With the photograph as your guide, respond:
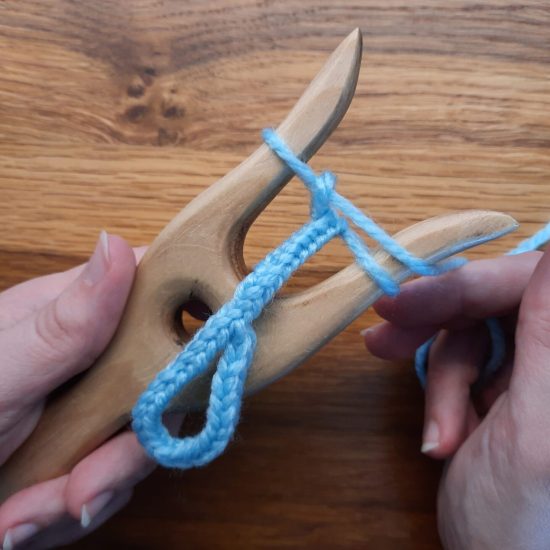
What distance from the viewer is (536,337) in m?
0.40

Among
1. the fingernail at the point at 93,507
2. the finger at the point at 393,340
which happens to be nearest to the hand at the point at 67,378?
the fingernail at the point at 93,507

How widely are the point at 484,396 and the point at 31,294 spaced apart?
0.44m

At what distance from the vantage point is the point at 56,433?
45 centimetres

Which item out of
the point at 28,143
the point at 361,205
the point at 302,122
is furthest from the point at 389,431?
the point at 28,143

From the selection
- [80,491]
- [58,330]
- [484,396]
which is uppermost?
[58,330]

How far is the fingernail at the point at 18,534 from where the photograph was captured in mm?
466

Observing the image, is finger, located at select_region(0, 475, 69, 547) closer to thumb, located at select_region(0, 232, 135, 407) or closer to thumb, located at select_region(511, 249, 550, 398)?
thumb, located at select_region(0, 232, 135, 407)

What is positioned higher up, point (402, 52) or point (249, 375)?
point (402, 52)

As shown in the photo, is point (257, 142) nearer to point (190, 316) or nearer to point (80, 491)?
point (190, 316)

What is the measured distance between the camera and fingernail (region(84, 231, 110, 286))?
41 centimetres

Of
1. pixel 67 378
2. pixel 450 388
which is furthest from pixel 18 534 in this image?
pixel 450 388

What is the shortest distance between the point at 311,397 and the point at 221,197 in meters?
0.25

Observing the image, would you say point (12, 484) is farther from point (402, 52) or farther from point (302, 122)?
point (402, 52)

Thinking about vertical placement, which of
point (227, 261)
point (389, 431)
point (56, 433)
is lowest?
point (389, 431)
